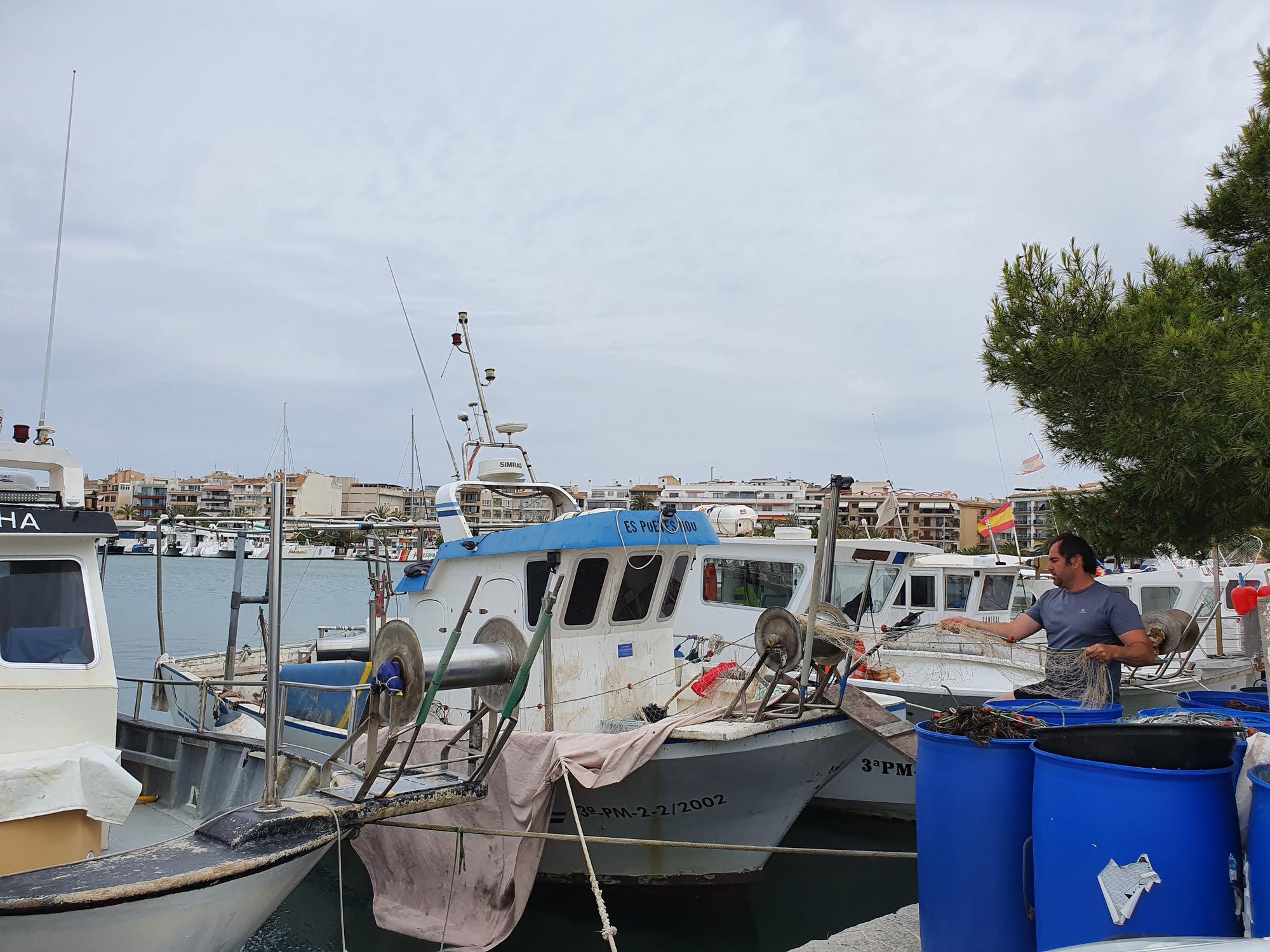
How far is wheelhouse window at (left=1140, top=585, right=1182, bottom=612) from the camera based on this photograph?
15016mm

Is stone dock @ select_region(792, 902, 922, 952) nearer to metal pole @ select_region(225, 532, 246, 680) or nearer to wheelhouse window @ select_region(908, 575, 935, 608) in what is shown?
metal pole @ select_region(225, 532, 246, 680)

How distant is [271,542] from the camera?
4996mm

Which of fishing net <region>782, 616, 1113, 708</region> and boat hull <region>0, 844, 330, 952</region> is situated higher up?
fishing net <region>782, 616, 1113, 708</region>

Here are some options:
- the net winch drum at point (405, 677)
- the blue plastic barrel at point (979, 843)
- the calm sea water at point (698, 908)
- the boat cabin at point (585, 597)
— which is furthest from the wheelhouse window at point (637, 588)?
the blue plastic barrel at point (979, 843)

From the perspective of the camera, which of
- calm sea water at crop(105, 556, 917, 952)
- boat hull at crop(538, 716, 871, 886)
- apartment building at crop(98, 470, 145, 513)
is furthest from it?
apartment building at crop(98, 470, 145, 513)

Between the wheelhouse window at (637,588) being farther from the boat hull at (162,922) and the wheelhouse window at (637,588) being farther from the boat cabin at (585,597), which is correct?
the boat hull at (162,922)

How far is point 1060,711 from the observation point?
4.64m

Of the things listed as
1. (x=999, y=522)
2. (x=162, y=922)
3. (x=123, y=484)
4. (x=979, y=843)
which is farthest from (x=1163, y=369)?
(x=123, y=484)

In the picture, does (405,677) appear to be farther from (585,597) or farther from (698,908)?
(698,908)

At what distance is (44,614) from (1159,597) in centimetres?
1463

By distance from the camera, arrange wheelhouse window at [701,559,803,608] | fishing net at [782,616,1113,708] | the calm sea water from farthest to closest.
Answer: wheelhouse window at [701,559,803,608] < fishing net at [782,616,1113,708] < the calm sea water

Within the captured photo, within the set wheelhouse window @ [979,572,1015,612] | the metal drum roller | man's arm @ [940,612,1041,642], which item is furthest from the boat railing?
wheelhouse window @ [979,572,1015,612]

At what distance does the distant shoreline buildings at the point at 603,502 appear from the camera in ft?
34.0

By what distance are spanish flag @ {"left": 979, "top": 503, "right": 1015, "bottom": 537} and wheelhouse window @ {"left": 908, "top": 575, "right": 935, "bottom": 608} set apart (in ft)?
7.61
